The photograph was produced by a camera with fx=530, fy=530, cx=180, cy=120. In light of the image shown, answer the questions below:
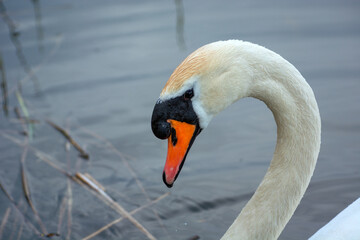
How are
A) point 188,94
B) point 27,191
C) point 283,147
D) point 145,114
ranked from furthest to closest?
point 145,114 → point 27,191 → point 283,147 → point 188,94

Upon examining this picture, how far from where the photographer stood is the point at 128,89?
5.46 meters

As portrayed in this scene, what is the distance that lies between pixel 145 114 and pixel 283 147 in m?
2.63

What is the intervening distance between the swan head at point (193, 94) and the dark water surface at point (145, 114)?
1.30 meters

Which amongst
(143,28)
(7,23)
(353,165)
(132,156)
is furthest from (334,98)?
(7,23)

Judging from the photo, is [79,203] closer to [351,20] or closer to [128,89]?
[128,89]

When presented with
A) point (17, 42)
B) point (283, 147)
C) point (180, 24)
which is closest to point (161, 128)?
point (283, 147)

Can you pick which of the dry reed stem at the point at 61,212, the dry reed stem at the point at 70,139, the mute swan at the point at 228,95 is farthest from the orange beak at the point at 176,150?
the dry reed stem at the point at 70,139

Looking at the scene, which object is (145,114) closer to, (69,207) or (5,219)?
(69,207)

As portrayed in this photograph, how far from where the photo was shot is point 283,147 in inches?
101

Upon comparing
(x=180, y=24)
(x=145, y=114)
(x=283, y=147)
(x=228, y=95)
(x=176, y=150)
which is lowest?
(x=145, y=114)

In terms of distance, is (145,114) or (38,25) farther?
(38,25)

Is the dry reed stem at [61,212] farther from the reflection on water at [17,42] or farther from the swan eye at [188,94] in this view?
the reflection on water at [17,42]

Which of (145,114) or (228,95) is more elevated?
(228,95)

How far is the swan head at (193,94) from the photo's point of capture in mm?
2227
